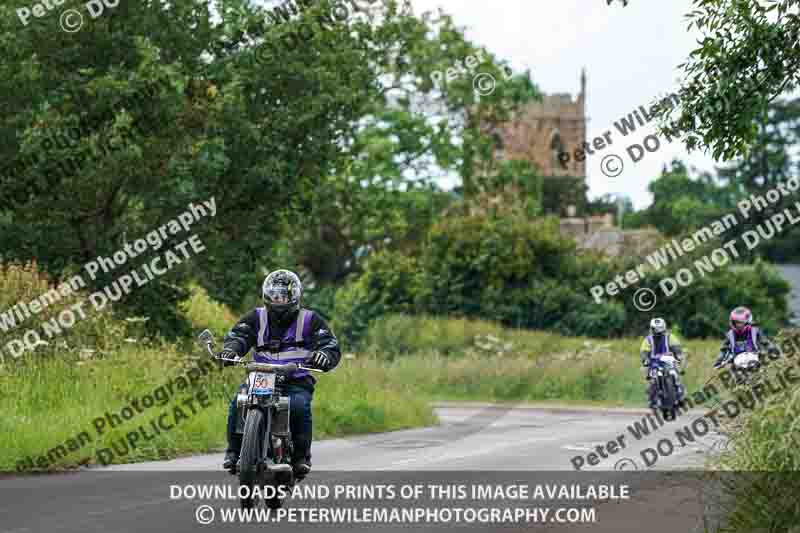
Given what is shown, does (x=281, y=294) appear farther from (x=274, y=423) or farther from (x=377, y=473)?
(x=377, y=473)

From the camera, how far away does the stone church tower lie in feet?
297

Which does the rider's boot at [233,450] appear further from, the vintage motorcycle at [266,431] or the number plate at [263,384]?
the number plate at [263,384]

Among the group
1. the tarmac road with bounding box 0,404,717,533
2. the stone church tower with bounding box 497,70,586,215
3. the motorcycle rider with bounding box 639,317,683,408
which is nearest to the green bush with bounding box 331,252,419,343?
the stone church tower with bounding box 497,70,586,215

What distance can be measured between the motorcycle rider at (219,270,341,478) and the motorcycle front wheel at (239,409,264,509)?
439 mm

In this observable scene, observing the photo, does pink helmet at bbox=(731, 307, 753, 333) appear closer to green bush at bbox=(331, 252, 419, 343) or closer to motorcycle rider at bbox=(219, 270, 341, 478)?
motorcycle rider at bbox=(219, 270, 341, 478)

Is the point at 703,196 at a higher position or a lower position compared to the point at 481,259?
higher

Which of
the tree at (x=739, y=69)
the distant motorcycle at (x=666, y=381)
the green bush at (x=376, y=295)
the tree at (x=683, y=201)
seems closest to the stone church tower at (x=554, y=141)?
the tree at (x=683, y=201)

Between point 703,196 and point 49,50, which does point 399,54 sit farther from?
point 703,196

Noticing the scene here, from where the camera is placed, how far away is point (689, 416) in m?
31.9

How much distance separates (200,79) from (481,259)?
28215mm

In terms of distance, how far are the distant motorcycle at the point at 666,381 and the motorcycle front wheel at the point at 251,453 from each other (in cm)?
1594

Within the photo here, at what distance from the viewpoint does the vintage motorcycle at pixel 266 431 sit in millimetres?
11672

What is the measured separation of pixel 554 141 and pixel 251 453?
114 meters

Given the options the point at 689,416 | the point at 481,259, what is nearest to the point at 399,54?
the point at 481,259
